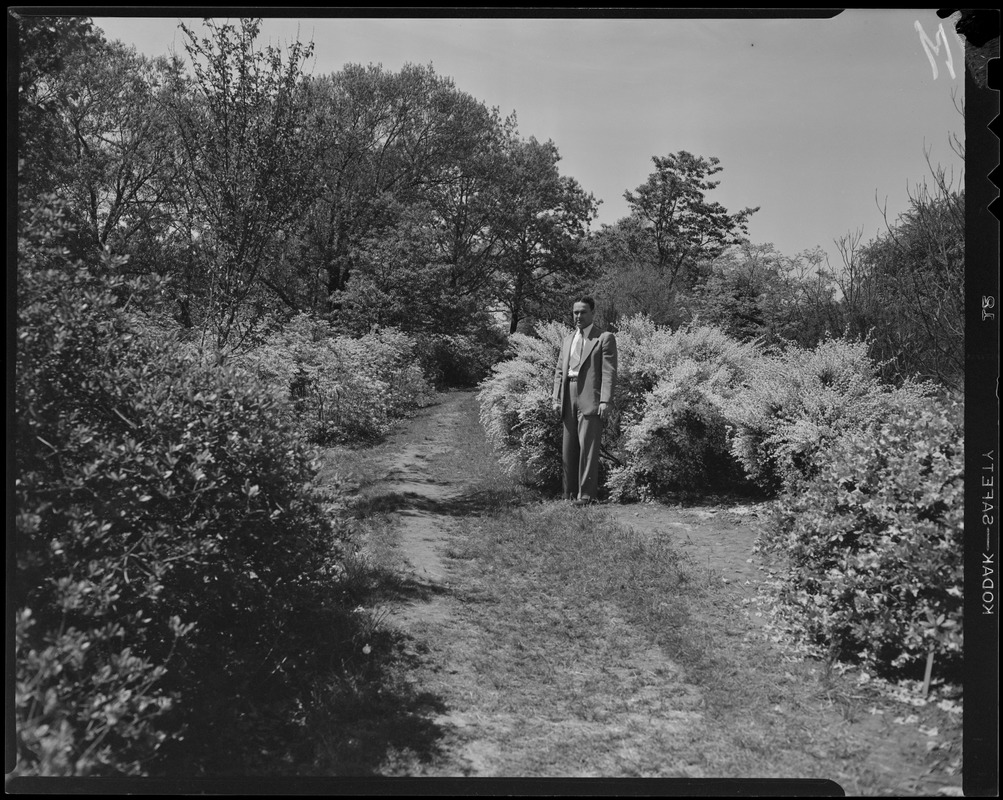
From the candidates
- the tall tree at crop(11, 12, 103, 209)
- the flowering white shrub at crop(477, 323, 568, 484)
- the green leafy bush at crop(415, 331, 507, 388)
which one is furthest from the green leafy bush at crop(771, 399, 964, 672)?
A: the green leafy bush at crop(415, 331, 507, 388)

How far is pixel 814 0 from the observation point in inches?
118

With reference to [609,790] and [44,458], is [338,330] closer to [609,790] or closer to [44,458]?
[44,458]

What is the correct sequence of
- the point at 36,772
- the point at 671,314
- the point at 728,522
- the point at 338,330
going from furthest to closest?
1. the point at 671,314
2. the point at 338,330
3. the point at 728,522
4. the point at 36,772

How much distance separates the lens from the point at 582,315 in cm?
746

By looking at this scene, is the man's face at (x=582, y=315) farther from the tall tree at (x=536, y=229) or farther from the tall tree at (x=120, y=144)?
the tall tree at (x=120, y=144)

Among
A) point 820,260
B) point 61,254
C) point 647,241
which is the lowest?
point 61,254

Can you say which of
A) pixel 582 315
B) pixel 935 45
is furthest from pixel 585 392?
pixel 935 45

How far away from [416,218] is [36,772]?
8.35 m

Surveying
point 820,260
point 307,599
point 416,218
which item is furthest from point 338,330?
point 307,599

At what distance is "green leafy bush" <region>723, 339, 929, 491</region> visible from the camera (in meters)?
6.43

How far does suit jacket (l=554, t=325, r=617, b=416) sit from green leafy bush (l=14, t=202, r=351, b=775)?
14.0 feet

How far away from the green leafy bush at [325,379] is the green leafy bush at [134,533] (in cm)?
75

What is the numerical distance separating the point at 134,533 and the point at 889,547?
3.51 meters

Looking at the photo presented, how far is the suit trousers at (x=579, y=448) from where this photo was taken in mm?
7656
